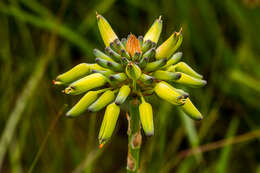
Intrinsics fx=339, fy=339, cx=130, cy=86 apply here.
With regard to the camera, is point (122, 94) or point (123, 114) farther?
point (123, 114)

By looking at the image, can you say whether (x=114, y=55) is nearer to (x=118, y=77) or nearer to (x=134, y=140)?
(x=118, y=77)

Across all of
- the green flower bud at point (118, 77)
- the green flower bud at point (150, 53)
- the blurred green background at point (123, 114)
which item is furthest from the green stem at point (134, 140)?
the blurred green background at point (123, 114)

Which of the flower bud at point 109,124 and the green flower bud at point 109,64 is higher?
the green flower bud at point 109,64

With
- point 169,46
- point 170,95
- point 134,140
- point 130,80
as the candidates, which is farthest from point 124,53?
point 134,140

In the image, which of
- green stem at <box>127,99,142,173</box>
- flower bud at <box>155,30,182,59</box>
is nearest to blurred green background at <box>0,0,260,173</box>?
green stem at <box>127,99,142,173</box>

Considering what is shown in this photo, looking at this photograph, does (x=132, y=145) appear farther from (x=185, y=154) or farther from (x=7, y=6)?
(x=7, y=6)

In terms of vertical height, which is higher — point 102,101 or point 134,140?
point 102,101

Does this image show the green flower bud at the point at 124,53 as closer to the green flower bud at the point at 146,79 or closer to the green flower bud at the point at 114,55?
the green flower bud at the point at 114,55
